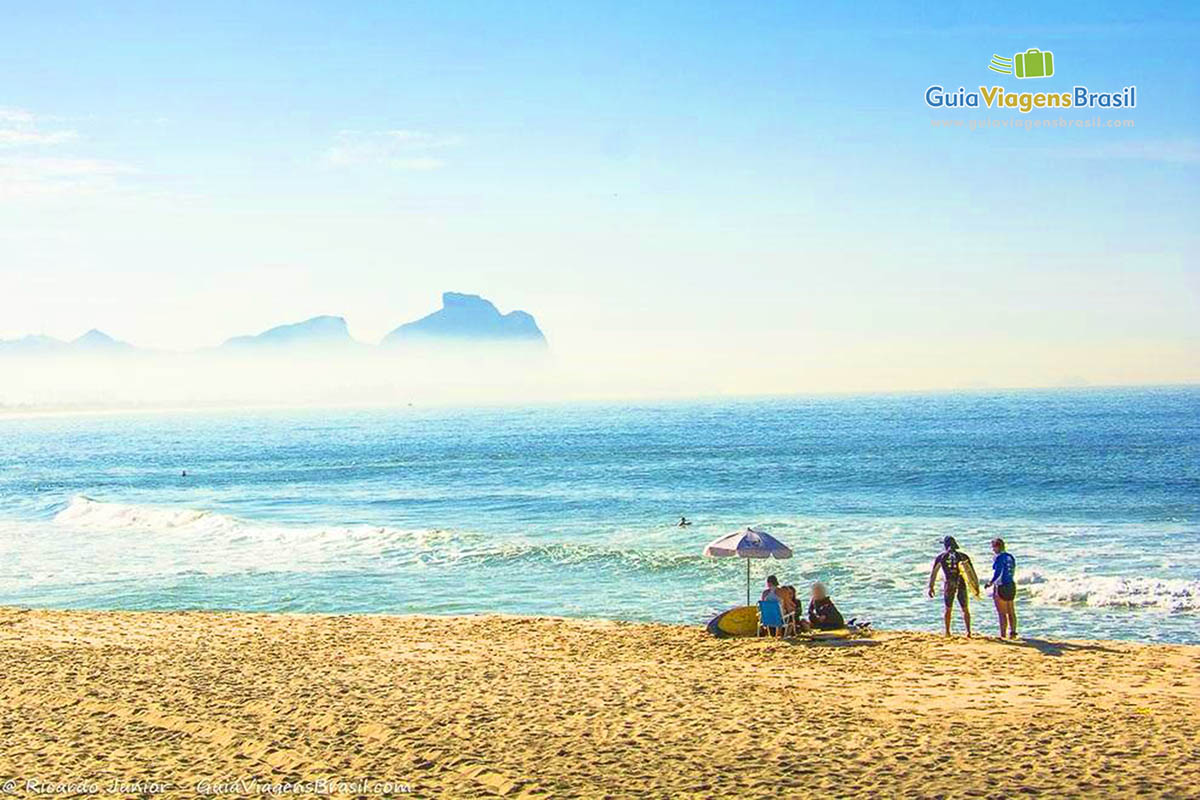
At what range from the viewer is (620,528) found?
3812 centimetres

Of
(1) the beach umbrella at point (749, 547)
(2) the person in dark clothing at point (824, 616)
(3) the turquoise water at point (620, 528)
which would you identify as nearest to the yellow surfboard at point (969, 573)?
(2) the person in dark clothing at point (824, 616)

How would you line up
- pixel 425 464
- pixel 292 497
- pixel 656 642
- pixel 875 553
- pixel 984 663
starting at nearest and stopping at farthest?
pixel 984 663, pixel 656 642, pixel 875 553, pixel 292 497, pixel 425 464

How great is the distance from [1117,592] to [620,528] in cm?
1859

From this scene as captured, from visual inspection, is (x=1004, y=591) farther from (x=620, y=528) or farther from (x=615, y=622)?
(x=620, y=528)

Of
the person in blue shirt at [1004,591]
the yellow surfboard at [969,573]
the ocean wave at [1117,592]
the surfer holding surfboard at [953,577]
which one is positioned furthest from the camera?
the ocean wave at [1117,592]

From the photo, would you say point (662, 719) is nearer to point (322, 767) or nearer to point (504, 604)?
point (322, 767)

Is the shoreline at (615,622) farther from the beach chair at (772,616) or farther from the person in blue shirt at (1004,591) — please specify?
the beach chair at (772,616)

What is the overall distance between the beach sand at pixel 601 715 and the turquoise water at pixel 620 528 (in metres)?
5.44

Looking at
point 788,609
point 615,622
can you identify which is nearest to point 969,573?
point 788,609

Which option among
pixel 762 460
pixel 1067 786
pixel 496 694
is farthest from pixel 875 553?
pixel 762 460

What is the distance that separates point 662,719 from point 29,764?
262 inches

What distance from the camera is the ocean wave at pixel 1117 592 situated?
21.8 meters

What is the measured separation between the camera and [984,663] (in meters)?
15.2

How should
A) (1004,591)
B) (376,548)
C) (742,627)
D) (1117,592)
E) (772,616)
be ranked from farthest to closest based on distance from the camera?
(376,548) < (1117,592) < (742,627) < (772,616) < (1004,591)
